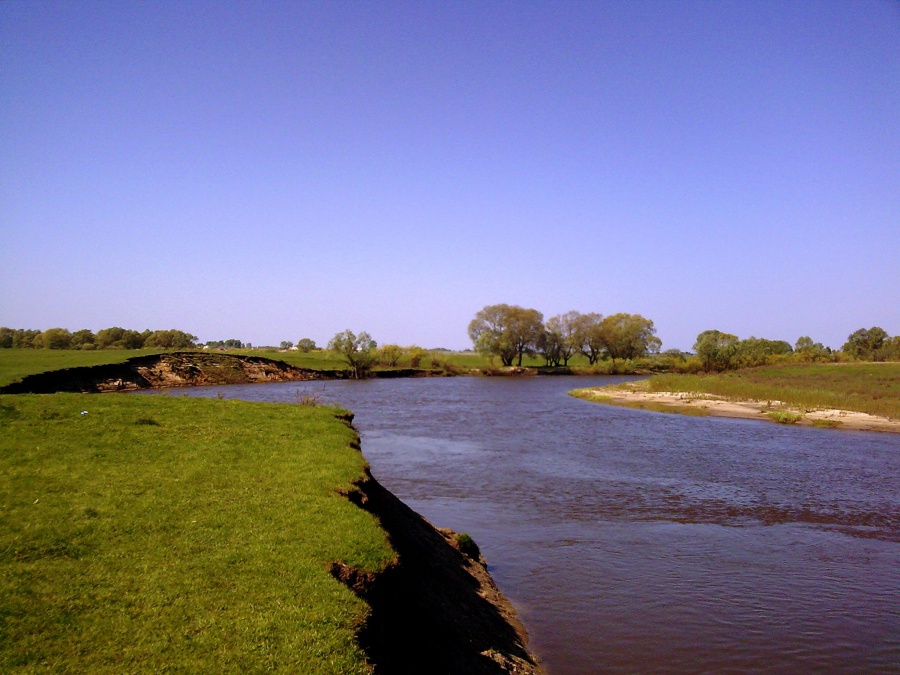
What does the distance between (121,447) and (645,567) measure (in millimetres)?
11339

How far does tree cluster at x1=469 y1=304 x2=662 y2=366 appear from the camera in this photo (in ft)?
351

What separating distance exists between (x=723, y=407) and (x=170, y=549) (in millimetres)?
47109

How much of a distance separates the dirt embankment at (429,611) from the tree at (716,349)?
83.8m

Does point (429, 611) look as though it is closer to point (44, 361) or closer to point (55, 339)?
point (44, 361)

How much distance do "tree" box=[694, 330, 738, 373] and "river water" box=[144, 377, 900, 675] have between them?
55014 millimetres

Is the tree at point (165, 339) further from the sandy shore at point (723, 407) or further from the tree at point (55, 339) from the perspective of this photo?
the sandy shore at point (723, 407)

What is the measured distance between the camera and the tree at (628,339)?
4523 inches

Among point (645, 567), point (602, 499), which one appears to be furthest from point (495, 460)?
point (645, 567)

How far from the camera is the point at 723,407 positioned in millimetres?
45625

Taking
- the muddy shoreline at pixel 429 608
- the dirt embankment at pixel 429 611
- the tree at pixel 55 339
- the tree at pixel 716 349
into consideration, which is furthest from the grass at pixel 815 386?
the tree at pixel 55 339

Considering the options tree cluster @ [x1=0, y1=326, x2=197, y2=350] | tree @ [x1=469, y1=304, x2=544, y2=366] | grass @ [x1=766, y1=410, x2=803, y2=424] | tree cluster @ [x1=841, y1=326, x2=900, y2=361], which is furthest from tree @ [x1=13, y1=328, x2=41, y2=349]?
tree cluster @ [x1=841, y1=326, x2=900, y2=361]

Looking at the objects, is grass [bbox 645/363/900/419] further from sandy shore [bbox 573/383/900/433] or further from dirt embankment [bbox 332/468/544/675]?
dirt embankment [bbox 332/468/544/675]

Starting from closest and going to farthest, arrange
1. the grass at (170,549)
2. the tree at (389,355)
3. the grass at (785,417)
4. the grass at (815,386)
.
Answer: the grass at (170,549) < the grass at (785,417) < the grass at (815,386) < the tree at (389,355)

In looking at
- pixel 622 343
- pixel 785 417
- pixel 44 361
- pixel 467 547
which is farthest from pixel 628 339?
pixel 467 547
